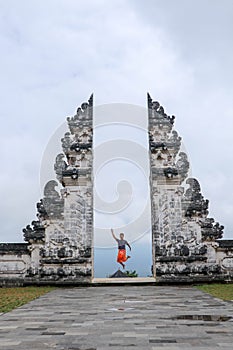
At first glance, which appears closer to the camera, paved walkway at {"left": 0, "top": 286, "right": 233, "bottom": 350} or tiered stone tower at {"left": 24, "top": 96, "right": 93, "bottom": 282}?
paved walkway at {"left": 0, "top": 286, "right": 233, "bottom": 350}

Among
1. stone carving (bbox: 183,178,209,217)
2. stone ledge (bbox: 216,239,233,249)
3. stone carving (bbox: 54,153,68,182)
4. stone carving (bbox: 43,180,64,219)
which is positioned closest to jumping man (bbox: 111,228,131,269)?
stone carving (bbox: 43,180,64,219)

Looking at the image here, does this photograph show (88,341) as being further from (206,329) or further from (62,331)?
(206,329)

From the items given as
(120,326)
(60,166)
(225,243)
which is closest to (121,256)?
(225,243)

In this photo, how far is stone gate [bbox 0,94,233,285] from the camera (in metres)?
15.0

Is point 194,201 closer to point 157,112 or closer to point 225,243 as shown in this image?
point 225,243

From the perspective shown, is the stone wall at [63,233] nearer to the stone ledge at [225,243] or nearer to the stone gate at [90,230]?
the stone gate at [90,230]

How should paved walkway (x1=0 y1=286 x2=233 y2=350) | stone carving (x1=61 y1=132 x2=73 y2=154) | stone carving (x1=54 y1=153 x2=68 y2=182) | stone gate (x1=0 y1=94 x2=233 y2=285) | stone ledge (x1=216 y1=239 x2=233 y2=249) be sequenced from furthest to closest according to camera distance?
stone carving (x1=61 y1=132 x2=73 y2=154)
stone carving (x1=54 y1=153 x2=68 y2=182)
stone ledge (x1=216 y1=239 x2=233 y2=249)
stone gate (x1=0 y1=94 x2=233 y2=285)
paved walkway (x1=0 y1=286 x2=233 y2=350)

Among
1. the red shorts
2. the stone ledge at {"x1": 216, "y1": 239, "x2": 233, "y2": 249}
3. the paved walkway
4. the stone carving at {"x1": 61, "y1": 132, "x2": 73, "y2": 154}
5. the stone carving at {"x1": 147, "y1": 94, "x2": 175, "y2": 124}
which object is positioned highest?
the stone carving at {"x1": 147, "y1": 94, "x2": 175, "y2": 124}

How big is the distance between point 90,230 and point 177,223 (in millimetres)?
3501

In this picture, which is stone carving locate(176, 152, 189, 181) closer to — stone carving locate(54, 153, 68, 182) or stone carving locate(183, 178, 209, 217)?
stone carving locate(183, 178, 209, 217)

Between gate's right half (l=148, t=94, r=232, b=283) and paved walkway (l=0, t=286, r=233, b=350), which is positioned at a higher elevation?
gate's right half (l=148, t=94, r=232, b=283)

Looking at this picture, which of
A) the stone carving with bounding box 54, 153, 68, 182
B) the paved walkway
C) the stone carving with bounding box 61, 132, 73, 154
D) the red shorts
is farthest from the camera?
the red shorts

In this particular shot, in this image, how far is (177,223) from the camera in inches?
619

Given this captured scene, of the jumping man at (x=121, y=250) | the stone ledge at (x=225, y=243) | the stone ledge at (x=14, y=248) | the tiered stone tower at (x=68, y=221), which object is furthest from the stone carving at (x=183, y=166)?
the stone ledge at (x=14, y=248)
